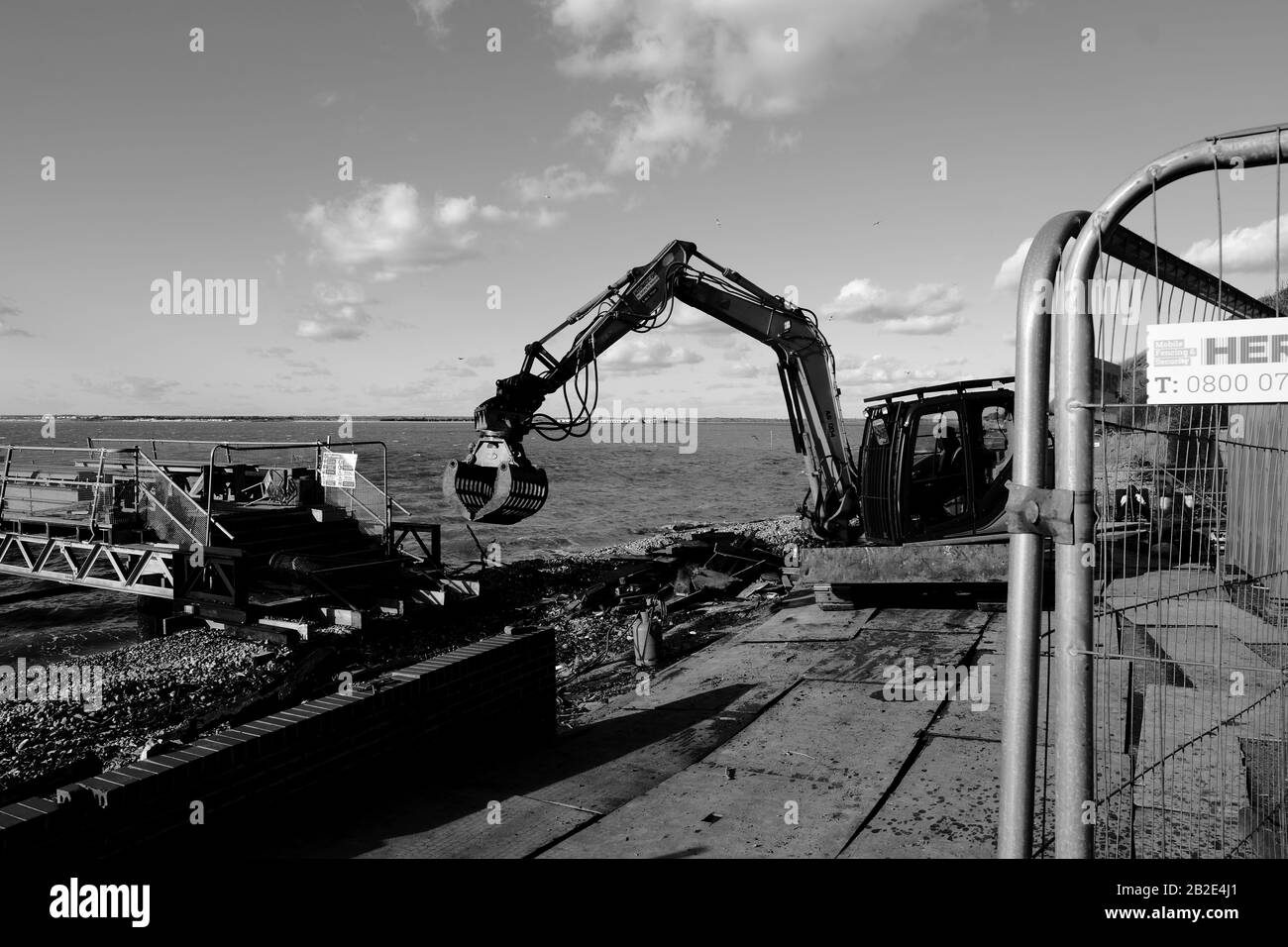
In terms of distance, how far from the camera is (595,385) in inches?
460

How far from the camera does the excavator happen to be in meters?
9.99

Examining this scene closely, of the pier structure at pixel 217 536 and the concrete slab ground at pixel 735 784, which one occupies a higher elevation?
the pier structure at pixel 217 536

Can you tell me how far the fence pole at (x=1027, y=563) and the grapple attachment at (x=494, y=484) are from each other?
712 cm

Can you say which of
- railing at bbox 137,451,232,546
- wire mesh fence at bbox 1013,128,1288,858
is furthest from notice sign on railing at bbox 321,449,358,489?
wire mesh fence at bbox 1013,128,1288,858

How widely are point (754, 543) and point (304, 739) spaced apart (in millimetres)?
15873

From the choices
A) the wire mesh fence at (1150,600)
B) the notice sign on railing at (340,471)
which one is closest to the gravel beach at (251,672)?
the notice sign on railing at (340,471)

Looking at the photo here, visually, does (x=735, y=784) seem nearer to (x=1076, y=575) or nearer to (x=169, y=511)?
(x=1076, y=575)

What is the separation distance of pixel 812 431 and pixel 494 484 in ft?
20.2

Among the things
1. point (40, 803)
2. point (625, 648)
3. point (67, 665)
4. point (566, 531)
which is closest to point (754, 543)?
point (625, 648)

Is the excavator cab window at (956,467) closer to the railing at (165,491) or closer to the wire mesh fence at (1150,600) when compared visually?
the wire mesh fence at (1150,600)

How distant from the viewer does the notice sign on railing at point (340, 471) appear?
55.1 feet

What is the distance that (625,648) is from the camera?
12.1 meters

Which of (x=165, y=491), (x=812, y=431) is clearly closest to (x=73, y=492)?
(x=165, y=491)

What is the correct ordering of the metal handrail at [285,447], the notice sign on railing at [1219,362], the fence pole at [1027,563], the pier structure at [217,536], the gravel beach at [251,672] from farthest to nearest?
1. the pier structure at [217,536]
2. the metal handrail at [285,447]
3. the gravel beach at [251,672]
4. the fence pole at [1027,563]
5. the notice sign on railing at [1219,362]
